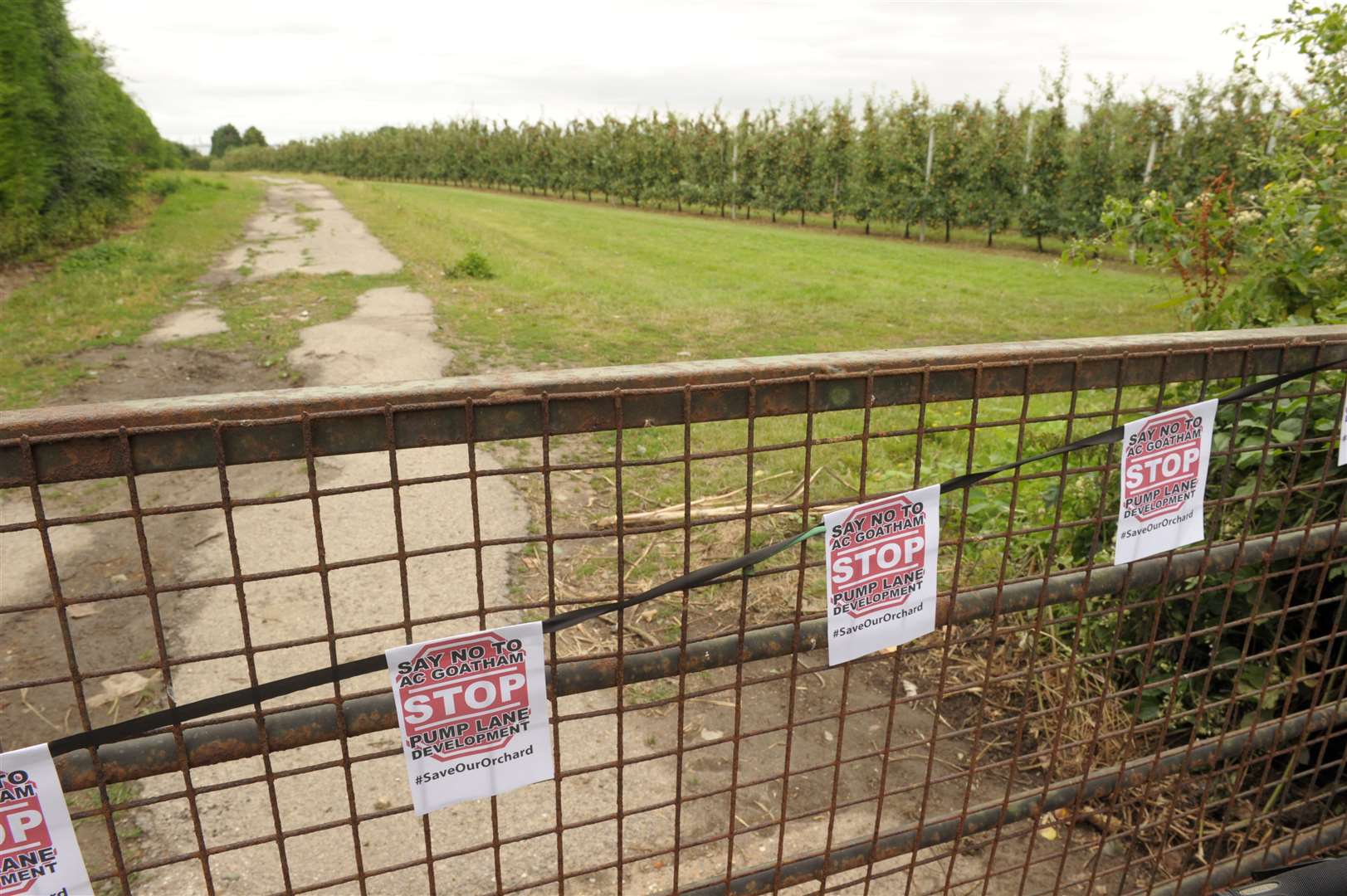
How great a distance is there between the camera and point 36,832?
1149 mm

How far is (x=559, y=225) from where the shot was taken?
23562 millimetres

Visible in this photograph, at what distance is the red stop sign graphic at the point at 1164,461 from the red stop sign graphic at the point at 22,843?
187 cm

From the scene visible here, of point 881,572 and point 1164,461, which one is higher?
point 1164,461

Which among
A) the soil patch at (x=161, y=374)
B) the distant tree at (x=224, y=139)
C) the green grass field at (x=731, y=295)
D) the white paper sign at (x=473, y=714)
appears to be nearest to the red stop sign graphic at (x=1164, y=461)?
the white paper sign at (x=473, y=714)

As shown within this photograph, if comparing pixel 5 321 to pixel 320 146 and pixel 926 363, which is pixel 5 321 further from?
pixel 320 146

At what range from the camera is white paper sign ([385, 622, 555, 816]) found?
1.30 meters

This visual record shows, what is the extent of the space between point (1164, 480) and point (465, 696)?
1.44 m

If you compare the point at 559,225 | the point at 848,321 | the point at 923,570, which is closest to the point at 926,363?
the point at 923,570

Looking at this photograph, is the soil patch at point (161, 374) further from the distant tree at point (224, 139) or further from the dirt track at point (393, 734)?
the distant tree at point (224, 139)

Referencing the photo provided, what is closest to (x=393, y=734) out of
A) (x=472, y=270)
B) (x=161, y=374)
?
(x=161, y=374)

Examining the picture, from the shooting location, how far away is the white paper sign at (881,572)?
1.54 metres

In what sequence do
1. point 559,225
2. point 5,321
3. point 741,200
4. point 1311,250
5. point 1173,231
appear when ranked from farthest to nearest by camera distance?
point 741,200
point 559,225
point 5,321
point 1173,231
point 1311,250

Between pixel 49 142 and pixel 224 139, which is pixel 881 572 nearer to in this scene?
pixel 49 142

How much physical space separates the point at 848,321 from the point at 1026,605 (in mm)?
9356
